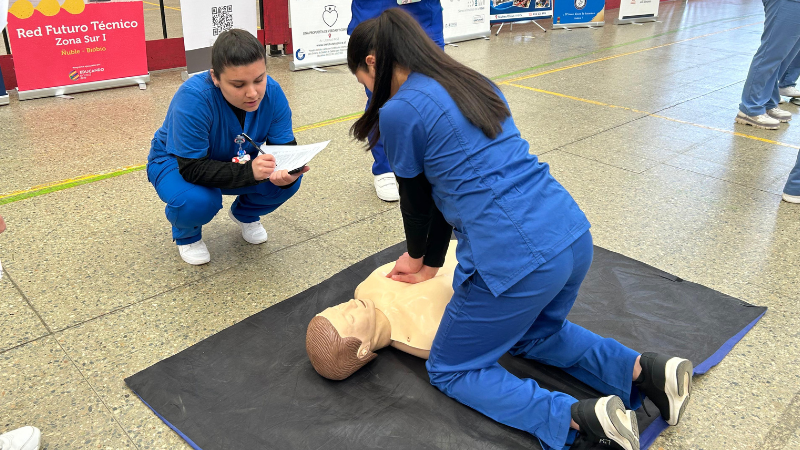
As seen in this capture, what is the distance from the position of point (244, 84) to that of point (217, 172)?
42 centimetres

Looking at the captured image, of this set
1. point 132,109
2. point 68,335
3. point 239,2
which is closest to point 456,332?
point 68,335

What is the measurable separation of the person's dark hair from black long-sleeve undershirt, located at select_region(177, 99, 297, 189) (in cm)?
29

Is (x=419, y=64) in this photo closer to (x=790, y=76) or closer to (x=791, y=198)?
(x=791, y=198)

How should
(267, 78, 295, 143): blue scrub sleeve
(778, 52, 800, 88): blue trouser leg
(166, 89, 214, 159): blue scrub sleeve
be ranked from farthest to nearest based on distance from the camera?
(778, 52, 800, 88): blue trouser leg → (267, 78, 295, 143): blue scrub sleeve → (166, 89, 214, 159): blue scrub sleeve

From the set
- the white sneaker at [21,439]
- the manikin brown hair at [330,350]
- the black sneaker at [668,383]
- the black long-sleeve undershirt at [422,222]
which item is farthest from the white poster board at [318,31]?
the black sneaker at [668,383]

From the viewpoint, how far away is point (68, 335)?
2.38 meters

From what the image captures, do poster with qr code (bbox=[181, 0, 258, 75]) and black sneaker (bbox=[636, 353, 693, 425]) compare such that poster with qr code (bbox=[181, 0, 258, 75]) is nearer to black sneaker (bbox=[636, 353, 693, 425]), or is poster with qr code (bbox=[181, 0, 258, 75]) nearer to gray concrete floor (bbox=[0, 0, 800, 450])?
gray concrete floor (bbox=[0, 0, 800, 450])

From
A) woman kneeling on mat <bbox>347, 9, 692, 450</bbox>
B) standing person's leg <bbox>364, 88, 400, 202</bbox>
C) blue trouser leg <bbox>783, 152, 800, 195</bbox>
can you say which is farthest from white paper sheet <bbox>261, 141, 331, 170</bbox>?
blue trouser leg <bbox>783, 152, 800, 195</bbox>

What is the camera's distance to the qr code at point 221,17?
6125 millimetres

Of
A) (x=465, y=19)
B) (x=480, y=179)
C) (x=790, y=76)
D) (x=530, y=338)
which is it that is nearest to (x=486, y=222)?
(x=480, y=179)

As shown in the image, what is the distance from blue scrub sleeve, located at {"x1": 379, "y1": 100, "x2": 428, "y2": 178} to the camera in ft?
5.53

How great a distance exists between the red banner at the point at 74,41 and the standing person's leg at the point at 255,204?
330 cm

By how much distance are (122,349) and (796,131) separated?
527cm

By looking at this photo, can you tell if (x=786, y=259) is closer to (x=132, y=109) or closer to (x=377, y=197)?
(x=377, y=197)
